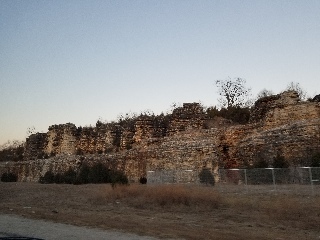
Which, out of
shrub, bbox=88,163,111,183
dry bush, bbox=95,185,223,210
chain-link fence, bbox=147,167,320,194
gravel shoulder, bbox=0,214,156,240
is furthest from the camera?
shrub, bbox=88,163,111,183

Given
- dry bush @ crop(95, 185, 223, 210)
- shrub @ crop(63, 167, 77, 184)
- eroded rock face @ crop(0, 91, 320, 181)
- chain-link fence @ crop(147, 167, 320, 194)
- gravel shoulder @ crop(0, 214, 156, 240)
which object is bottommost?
gravel shoulder @ crop(0, 214, 156, 240)

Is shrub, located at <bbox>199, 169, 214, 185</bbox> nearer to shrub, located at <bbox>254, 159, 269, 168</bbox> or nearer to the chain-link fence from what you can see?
the chain-link fence

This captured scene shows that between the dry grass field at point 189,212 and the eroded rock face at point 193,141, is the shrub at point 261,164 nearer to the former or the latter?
the eroded rock face at point 193,141

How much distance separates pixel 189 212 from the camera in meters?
14.8

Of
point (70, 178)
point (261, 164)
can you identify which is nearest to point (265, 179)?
point (261, 164)

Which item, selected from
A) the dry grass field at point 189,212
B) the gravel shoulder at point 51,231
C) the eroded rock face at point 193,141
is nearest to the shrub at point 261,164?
the eroded rock face at point 193,141

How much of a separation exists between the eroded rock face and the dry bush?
9.35 metres

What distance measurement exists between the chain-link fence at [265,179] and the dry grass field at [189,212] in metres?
0.72

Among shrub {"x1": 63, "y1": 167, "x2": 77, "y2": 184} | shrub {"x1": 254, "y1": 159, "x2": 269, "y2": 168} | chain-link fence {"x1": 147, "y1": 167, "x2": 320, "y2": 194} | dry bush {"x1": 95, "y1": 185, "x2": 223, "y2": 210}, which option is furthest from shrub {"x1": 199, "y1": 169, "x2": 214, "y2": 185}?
shrub {"x1": 63, "y1": 167, "x2": 77, "y2": 184}

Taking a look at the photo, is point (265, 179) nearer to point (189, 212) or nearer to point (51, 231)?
point (189, 212)

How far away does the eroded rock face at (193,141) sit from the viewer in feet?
82.1

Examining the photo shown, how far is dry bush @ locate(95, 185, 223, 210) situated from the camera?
52.6 feet

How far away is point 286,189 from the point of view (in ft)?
59.1

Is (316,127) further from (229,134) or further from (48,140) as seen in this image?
(48,140)
